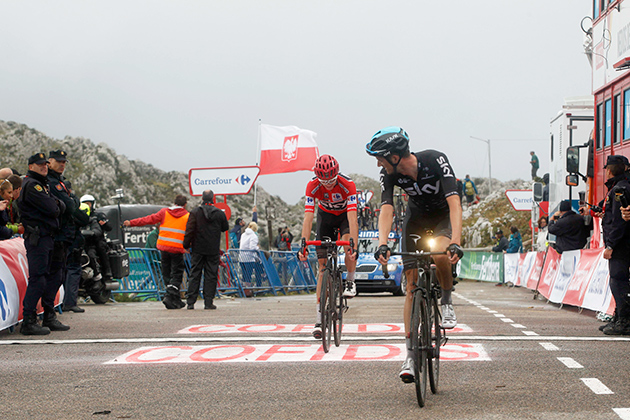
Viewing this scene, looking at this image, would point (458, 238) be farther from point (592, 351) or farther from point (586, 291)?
point (586, 291)

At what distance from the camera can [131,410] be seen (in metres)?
5.46

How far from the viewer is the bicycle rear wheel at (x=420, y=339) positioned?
5383 millimetres

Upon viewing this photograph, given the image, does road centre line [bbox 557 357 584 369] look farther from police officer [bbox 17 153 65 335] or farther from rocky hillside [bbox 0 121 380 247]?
rocky hillside [bbox 0 121 380 247]

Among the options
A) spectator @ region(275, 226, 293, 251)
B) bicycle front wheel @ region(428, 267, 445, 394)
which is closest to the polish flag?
spectator @ region(275, 226, 293, 251)

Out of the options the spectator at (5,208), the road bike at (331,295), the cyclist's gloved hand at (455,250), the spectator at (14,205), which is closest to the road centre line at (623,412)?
the cyclist's gloved hand at (455,250)

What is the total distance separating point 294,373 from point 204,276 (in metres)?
8.83

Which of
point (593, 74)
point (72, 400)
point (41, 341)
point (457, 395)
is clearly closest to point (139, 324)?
point (41, 341)

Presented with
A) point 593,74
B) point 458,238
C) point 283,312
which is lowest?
point 283,312

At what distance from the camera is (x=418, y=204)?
22.0ft

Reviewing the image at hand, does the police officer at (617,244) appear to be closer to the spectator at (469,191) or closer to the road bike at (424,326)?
the road bike at (424,326)

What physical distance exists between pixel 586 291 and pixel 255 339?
7.01 m

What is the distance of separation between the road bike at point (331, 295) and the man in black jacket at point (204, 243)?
260 inches

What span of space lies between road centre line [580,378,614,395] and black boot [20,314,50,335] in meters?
6.27

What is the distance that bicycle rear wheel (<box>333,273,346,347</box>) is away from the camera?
28.7 ft
